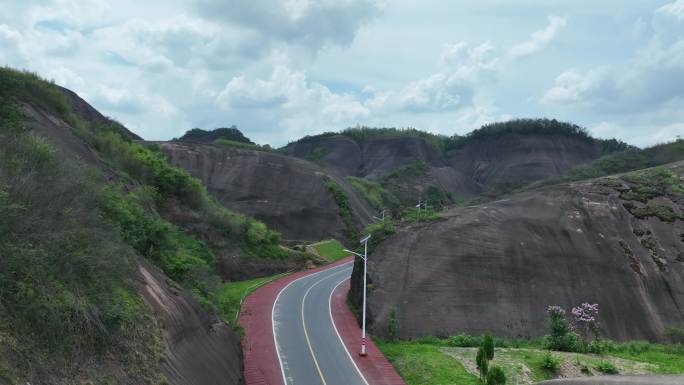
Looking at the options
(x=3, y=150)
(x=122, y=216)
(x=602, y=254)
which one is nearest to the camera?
(x=3, y=150)

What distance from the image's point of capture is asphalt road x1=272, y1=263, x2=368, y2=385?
2352 cm

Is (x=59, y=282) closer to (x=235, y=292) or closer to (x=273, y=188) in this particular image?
(x=235, y=292)

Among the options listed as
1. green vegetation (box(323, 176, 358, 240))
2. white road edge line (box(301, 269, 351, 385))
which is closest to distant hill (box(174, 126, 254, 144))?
green vegetation (box(323, 176, 358, 240))

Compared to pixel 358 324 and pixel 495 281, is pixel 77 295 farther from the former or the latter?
pixel 495 281

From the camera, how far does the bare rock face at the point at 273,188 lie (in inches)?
2825

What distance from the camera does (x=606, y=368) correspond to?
959 inches

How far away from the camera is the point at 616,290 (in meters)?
34.8

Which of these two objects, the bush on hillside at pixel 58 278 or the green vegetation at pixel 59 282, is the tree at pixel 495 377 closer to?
the green vegetation at pixel 59 282

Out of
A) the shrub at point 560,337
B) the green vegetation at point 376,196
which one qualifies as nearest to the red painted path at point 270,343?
the shrub at point 560,337

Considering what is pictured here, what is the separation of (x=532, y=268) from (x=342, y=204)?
1641 inches

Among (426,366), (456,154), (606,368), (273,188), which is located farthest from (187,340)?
(456,154)

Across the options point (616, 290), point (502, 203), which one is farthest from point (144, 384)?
point (502, 203)

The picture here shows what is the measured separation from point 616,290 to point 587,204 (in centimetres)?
892

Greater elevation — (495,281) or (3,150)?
(3,150)
